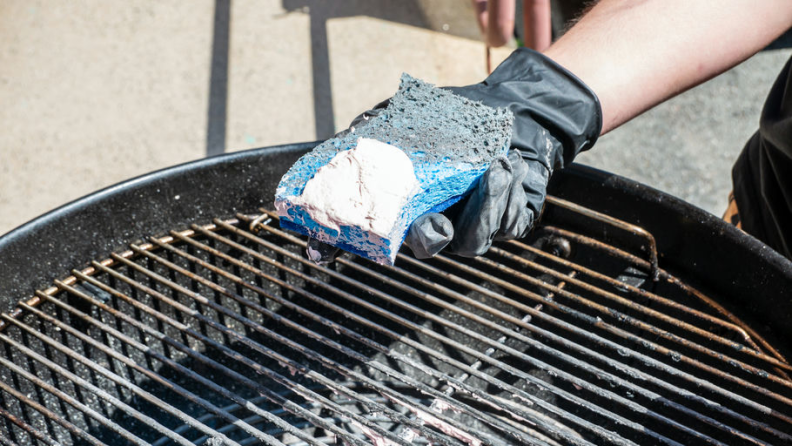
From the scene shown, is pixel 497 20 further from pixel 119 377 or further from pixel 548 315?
pixel 119 377

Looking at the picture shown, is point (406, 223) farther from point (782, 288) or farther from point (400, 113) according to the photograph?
point (782, 288)

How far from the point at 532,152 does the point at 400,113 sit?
0.24 m

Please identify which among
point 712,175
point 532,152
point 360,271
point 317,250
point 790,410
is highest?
point 532,152

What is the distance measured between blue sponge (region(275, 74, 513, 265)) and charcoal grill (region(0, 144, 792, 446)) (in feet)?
0.83

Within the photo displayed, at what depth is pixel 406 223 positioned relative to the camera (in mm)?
978

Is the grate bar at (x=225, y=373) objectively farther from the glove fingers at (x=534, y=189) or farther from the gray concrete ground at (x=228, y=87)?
the gray concrete ground at (x=228, y=87)

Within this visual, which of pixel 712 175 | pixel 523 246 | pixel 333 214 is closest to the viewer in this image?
pixel 333 214

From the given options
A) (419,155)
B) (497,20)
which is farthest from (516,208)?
(497,20)

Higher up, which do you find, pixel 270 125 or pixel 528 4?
pixel 528 4

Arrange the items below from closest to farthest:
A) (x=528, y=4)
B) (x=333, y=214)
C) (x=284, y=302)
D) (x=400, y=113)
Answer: (x=333, y=214) < (x=400, y=113) < (x=284, y=302) < (x=528, y=4)

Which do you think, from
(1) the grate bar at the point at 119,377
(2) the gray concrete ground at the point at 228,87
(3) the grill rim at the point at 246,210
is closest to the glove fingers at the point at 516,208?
(3) the grill rim at the point at 246,210

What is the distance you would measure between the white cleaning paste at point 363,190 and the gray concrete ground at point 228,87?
1857 millimetres

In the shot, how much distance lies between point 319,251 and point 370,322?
0.22 m

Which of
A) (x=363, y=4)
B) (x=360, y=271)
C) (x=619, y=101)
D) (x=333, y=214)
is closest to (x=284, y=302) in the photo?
(x=360, y=271)
